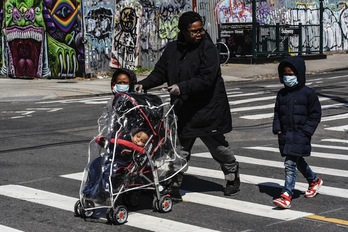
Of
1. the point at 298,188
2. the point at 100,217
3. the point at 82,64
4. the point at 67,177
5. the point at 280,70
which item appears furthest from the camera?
the point at 82,64

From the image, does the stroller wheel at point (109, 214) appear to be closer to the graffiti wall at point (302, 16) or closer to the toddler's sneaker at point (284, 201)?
the toddler's sneaker at point (284, 201)

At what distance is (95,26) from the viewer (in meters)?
28.4

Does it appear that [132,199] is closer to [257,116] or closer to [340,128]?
[340,128]

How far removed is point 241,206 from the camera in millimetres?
8109

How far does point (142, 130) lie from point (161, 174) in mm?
535

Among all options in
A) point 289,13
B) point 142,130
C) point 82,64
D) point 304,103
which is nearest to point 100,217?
point 142,130

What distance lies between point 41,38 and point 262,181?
20603 mm

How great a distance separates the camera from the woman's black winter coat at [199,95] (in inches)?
321

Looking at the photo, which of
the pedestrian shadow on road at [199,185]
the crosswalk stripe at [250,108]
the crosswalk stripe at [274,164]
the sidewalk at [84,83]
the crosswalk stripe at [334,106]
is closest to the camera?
the pedestrian shadow on road at [199,185]

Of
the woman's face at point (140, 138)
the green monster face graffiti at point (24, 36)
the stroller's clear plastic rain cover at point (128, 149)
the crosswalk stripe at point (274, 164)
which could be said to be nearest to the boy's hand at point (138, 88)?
the stroller's clear plastic rain cover at point (128, 149)

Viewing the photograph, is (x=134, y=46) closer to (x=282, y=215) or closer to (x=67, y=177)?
(x=67, y=177)

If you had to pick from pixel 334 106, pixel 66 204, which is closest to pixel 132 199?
pixel 66 204

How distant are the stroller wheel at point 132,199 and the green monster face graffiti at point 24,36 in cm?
2156

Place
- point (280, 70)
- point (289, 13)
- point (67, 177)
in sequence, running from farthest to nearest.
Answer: point (289, 13) < point (67, 177) < point (280, 70)
